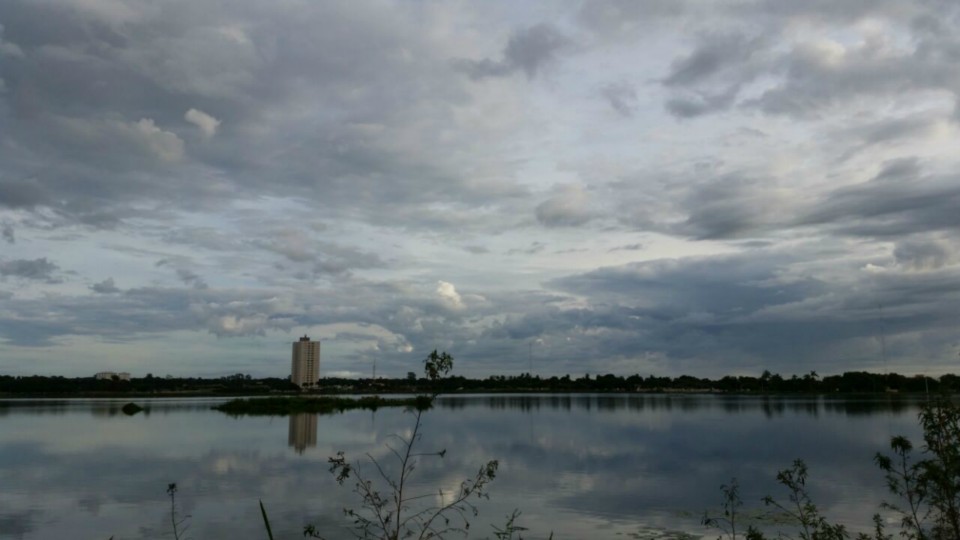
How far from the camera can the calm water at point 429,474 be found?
23.8 m

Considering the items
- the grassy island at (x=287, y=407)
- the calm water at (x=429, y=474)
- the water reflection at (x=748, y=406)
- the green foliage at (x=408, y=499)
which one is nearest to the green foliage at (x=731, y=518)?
the calm water at (x=429, y=474)

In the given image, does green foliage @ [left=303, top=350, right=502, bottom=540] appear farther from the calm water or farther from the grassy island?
the grassy island

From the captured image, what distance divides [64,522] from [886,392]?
205 m

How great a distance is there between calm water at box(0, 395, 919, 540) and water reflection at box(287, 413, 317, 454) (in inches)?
5.9

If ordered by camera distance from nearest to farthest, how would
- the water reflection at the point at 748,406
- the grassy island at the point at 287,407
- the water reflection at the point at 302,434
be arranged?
the water reflection at the point at 302,434
the grassy island at the point at 287,407
the water reflection at the point at 748,406

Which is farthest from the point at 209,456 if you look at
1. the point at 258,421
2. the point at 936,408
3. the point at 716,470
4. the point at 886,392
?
the point at 886,392

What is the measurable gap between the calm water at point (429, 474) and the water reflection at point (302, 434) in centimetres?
15

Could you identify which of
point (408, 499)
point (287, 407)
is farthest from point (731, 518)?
point (287, 407)

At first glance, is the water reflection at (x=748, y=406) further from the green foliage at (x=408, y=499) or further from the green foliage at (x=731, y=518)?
the green foliage at (x=731, y=518)

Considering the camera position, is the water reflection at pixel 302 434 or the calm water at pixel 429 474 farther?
the water reflection at pixel 302 434

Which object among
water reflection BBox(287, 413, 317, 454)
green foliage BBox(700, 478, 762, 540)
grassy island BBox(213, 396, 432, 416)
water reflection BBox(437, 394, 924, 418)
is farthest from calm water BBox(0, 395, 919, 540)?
water reflection BBox(437, 394, 924, 418)

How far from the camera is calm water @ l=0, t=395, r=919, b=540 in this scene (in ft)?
78.1

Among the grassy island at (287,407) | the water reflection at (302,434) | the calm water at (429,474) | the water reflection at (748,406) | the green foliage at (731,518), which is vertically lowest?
the water reflection at (748,406)

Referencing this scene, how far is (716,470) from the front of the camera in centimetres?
3688
